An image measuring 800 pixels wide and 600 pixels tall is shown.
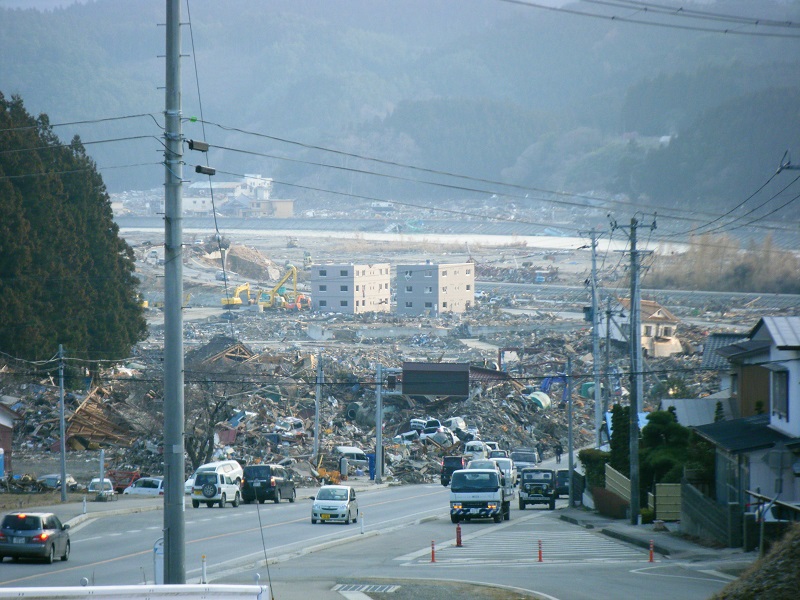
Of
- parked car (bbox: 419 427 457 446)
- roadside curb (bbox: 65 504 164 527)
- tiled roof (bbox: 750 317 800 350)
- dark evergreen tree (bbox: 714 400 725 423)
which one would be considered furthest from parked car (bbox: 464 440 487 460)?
tiled roof (bbox: 750 317 800 350)

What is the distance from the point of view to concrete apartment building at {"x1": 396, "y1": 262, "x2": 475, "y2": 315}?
122 meters

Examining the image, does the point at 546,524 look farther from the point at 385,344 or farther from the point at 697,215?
the point at 697,215

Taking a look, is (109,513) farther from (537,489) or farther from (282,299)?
(282,299)

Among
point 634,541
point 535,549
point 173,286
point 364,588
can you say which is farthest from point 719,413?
point 173,286

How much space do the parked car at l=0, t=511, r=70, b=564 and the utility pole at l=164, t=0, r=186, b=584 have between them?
832 centimetres

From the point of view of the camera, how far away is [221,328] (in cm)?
10594

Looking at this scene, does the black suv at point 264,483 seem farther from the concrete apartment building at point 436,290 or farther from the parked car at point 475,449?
the concrete apartment building at point 436,290

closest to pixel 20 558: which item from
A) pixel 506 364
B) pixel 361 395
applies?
pixel 361 395

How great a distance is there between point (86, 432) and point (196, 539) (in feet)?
89.9

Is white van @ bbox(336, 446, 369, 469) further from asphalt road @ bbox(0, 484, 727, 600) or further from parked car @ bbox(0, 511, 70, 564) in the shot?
parked car @ bbox(0, 511, 70, 564)

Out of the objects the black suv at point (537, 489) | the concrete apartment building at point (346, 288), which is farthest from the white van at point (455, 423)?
the concrete apartment building at point (346, 288)

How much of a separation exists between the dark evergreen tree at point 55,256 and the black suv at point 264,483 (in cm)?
1808

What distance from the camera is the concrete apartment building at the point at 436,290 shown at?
400ft

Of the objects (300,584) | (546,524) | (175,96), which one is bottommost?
(546,524)
